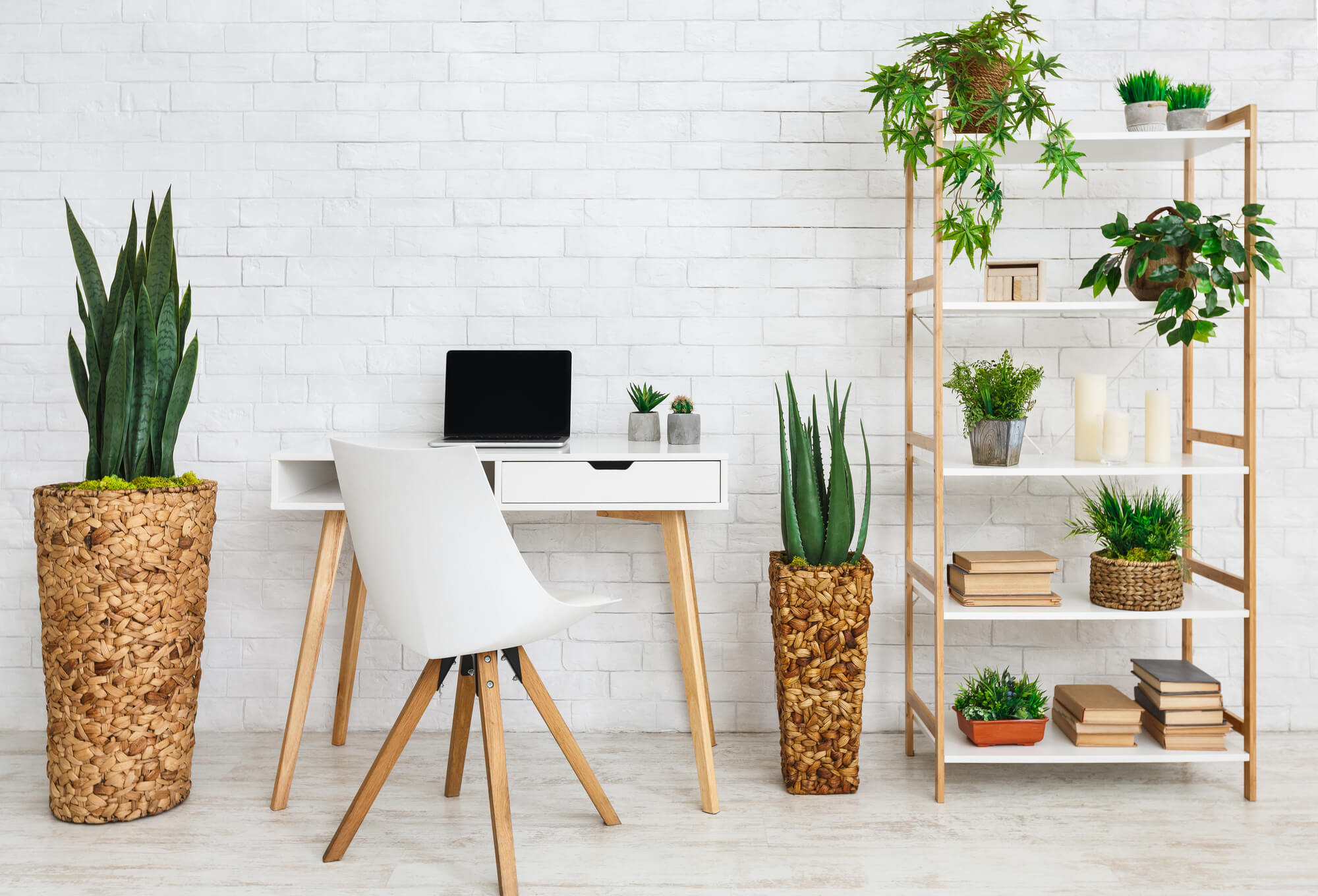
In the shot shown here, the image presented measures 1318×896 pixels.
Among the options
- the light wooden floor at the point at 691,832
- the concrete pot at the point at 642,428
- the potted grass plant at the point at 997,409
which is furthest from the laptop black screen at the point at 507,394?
the potted grass plant at the point at 997,409

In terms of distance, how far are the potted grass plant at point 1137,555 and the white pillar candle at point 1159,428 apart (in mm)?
124

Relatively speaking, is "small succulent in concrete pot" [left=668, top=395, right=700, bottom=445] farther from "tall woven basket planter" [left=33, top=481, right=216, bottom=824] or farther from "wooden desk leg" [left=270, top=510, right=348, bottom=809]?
"tall woven basket planter" [left=33, top=481, right=216, bottom=824]

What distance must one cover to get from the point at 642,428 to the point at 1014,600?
94 cm

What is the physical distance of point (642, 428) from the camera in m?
2.30

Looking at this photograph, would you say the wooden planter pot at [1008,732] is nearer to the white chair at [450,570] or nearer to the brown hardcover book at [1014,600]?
the brown hardcover book at [1014,600]

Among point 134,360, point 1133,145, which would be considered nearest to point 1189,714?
point 1133,145

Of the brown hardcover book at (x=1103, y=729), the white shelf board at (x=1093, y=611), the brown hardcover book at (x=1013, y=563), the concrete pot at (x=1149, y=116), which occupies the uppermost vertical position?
the concrete pot at (x=1149, y=116)

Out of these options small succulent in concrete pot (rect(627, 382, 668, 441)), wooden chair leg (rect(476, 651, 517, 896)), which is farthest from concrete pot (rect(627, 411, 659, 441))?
wooden chair leg (rect(476, 651, 517, 896))

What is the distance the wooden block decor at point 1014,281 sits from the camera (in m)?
2.13

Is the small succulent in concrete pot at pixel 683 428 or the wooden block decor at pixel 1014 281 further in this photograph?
the small succulent in concrete pot at pixel 683 428

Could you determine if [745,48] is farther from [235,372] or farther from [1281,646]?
[1281,646]

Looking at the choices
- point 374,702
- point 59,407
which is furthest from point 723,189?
point 59,407

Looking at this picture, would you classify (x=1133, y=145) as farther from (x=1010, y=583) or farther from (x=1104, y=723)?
(x=1104, y=723)

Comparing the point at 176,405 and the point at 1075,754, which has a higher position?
the point at 176,405
